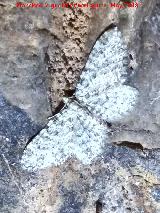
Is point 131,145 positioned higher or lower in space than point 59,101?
lower

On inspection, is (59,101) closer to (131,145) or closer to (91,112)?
(91,112)

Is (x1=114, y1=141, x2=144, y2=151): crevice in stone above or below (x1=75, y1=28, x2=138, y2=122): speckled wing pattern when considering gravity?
below

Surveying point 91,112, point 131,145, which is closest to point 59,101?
point 91,112

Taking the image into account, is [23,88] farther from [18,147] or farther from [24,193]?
[24,193]

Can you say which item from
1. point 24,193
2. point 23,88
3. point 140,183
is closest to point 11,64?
point 23,88

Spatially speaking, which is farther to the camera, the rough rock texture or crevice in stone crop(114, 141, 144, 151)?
crevice in stone crop(114, 141, 144, 151)
